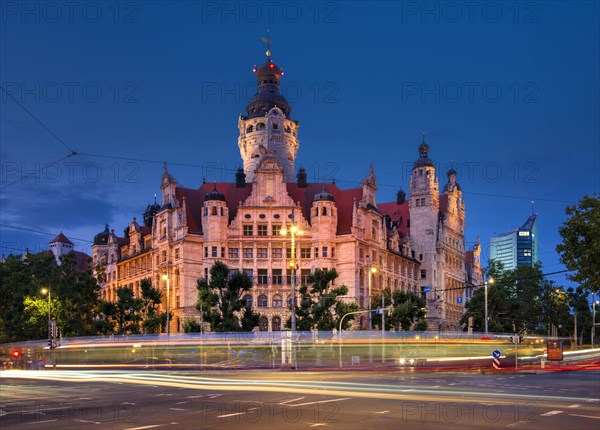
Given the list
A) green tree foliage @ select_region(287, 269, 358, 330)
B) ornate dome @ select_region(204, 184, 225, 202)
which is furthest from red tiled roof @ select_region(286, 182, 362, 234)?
green tree foliage @ select_region(287, 269, 358, 330)

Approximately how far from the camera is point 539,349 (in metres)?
95.2

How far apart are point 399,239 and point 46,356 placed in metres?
69.0

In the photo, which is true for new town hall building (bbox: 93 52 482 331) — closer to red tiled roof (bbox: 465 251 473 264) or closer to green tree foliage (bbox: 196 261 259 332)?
green tree foliage (bbox: 196 261 259 332)

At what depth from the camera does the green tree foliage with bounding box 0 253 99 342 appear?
8994 centimetres

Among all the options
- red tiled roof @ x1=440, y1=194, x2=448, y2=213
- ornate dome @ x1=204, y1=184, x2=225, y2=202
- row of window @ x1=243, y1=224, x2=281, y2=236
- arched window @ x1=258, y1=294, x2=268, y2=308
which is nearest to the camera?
arched window @ x1=258, y1=294, x2=268, y2=308

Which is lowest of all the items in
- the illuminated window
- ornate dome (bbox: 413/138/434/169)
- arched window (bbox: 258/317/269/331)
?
arched window (bbox: 258/317/269/331)

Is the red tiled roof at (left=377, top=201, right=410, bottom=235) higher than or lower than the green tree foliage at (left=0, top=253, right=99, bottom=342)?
higher

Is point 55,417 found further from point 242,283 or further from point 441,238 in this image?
point 441,238

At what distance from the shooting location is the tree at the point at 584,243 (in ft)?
118

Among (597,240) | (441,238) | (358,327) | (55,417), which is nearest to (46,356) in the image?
(358,327)

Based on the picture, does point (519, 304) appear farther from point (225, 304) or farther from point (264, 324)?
point (225, 304)

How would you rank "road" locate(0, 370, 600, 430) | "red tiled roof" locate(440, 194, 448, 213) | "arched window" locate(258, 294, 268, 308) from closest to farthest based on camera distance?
"road" locate(0, 370, 600, 430), "arched window" locate(258, 294, 268, 308), "red tiled roof" locate(440, 194, 448, 213)

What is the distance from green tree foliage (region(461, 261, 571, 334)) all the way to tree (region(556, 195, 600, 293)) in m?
71.1

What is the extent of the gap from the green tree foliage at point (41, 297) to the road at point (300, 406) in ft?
183
